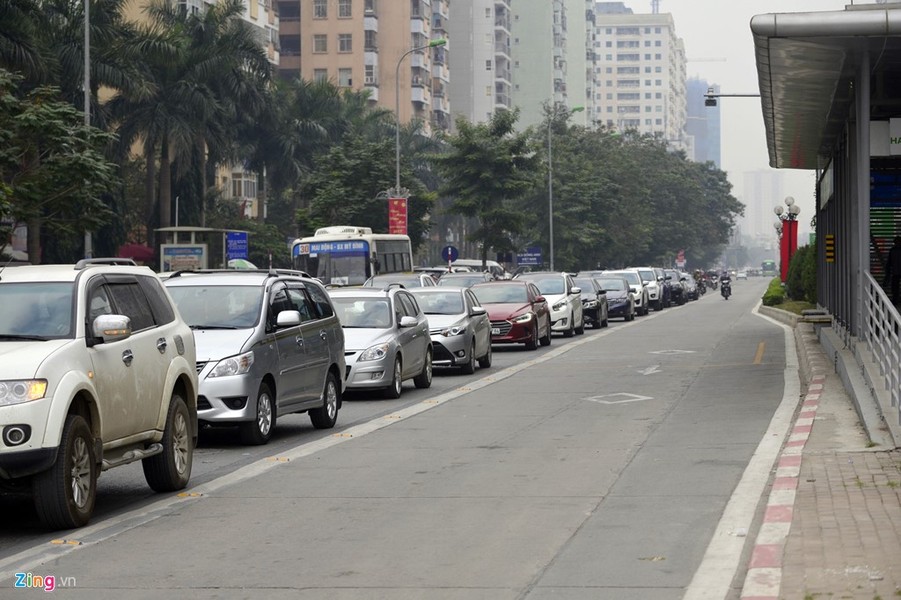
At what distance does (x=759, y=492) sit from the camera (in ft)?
35.6

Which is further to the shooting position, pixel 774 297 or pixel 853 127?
pixel 774 297

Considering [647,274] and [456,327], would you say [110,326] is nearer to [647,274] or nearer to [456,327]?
[456,327]

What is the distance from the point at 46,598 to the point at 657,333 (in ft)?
103

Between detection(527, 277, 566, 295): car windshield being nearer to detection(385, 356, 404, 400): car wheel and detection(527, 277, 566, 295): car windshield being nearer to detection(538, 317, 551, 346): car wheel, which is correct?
detection(538, 317, 551, 346): car wheel

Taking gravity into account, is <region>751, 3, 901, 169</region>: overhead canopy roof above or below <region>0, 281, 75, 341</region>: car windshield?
above

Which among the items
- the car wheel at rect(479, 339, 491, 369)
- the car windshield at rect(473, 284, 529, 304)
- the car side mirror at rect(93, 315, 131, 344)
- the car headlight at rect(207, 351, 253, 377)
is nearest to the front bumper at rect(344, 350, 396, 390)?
the car headlight at rect(207, 351, 253, 377)

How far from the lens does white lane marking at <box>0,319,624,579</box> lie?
8.79 meters

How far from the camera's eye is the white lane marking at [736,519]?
7637 millimetres

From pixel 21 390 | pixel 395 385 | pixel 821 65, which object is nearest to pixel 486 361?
pixel 395 385

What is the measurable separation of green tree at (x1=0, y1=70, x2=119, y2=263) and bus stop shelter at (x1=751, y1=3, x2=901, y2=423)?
1802cm

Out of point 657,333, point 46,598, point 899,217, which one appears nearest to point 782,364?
point 899,217

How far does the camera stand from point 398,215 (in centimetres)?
6153

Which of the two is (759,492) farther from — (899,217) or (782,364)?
(899,217)

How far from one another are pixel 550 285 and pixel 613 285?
34.8ft
